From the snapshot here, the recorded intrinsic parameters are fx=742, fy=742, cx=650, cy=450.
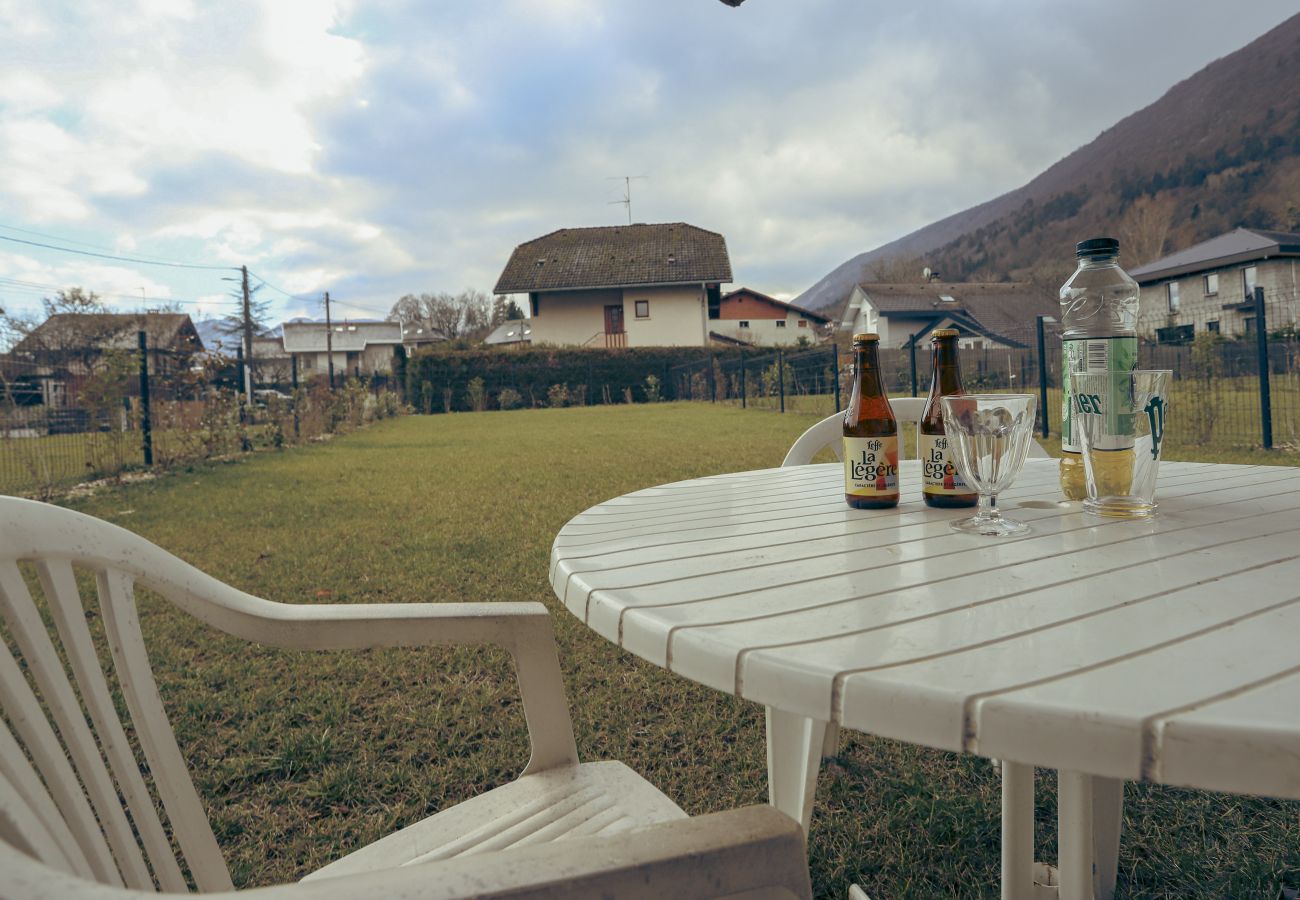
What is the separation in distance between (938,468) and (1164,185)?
5370 centimetres

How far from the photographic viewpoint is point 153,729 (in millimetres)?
786

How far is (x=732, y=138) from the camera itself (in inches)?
993

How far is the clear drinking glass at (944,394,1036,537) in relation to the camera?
896 millimetres

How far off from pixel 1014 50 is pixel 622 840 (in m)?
37.8

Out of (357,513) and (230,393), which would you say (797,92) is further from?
(357,513)

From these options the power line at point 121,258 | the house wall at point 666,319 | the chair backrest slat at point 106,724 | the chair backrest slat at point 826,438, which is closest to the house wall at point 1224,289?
the house wall at point 666,319

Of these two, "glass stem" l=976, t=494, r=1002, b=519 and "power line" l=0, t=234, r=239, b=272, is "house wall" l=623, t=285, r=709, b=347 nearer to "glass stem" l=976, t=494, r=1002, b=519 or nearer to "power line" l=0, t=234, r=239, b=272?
"power line" l=0, t=234, r=239, b=272

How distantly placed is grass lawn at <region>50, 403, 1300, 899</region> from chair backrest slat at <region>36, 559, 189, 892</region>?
2.91 ft

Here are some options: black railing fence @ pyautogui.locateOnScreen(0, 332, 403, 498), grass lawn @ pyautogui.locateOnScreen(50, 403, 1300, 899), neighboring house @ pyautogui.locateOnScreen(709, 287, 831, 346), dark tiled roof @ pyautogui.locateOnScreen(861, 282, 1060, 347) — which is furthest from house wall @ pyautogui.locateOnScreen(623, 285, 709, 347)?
grass lawn @ pyautogui.locateOnScreen(50, 403, 1300, 899)

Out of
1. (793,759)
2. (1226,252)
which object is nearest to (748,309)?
(1226,252)

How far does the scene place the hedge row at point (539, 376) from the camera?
64.7 ft

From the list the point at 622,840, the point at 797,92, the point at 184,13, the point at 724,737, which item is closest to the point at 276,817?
the point at 724,737

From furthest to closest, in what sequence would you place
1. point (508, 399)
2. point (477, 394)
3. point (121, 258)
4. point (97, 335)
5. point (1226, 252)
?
1. point (121, 258)
2. point (1226, 252)
3. point (508, 399)
4. point (477, 394)
5. point (97, 335)

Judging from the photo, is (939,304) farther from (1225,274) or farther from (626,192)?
(626,192)
